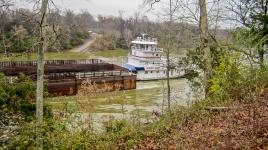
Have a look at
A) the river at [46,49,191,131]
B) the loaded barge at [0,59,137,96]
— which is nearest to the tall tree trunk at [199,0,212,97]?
the river at [46,49,191,131]

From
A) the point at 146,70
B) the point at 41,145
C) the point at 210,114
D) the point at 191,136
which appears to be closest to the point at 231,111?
the point at 210,114

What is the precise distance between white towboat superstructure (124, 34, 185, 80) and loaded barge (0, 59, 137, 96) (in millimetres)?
3760

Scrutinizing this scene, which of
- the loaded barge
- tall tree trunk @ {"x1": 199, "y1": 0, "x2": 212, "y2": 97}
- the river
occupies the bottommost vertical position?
the river

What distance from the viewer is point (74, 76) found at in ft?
107

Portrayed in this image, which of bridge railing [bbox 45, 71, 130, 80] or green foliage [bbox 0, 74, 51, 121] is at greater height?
green foliage [bbox 0, 74, 51, 121]

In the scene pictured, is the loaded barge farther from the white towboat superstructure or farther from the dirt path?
the dirt path

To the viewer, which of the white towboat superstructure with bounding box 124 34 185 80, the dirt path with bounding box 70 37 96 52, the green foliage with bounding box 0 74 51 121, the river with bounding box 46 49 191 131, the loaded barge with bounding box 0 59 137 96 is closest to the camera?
the green foliage with bounding box 0 74 51 121

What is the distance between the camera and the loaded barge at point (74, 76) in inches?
1208

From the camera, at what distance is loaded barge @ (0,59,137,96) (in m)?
30.7

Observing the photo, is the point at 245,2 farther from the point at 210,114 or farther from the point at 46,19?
the point at 46,19

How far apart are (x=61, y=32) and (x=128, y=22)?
272ft

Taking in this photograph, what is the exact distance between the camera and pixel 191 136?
6.71 metres

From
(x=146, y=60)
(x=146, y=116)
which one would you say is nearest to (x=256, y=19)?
(x=146, y=116)

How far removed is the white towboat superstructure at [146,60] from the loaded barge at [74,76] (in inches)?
148
